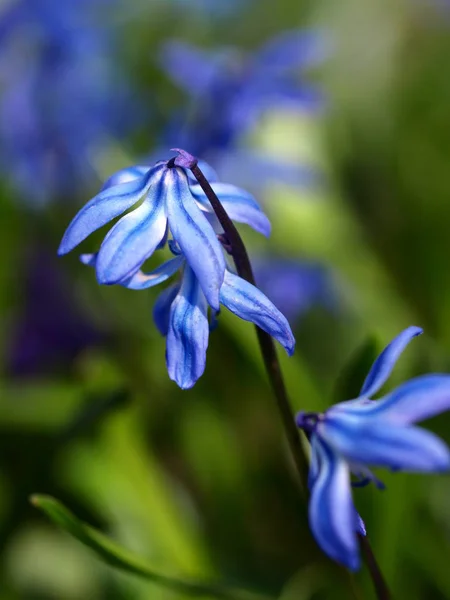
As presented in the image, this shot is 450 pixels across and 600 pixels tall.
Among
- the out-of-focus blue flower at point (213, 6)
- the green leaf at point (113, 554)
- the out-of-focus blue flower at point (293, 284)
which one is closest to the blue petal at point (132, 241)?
the green leaf at point (113, 554)

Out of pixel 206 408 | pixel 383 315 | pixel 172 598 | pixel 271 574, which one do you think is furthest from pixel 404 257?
pixel 172 598

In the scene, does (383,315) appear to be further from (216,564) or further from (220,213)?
(220,213)

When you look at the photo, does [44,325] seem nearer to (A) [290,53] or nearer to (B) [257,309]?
(A) [290,53]

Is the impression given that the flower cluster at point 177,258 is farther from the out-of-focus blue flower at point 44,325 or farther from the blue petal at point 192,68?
the out-of-focus blue flower at point 44,325

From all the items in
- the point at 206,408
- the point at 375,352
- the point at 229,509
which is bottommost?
the point at 229,509

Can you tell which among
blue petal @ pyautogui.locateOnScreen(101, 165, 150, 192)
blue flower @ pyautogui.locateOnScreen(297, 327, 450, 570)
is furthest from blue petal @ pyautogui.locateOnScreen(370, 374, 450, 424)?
blue petal @ pyautogui.locateOnScreen(101, 165, 150, 192)
